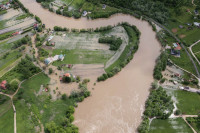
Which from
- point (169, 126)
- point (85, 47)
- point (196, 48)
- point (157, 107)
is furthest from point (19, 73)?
point (196, 48)

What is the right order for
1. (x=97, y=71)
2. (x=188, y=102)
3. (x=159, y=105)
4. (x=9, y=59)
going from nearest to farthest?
(x=159, y=105) < (x=188, y=102) < (x=97, y=71) < (x=9, y=59)

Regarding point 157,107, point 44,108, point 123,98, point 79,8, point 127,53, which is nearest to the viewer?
point 157,107

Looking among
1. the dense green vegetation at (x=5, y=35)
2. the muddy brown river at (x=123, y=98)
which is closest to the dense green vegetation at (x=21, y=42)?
the dense green vegetation at (x=5, y=35)

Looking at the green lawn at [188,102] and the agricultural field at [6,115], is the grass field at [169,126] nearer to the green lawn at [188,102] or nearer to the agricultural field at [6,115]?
the green lawn at [188,102]

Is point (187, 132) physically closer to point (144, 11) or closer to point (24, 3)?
point (144, 11)

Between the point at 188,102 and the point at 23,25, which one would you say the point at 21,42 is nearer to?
the point at 23,25

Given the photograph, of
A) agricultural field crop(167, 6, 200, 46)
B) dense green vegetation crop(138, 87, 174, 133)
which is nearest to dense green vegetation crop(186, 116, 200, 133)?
dense green vegetation crop(138, 87, 174, 133)

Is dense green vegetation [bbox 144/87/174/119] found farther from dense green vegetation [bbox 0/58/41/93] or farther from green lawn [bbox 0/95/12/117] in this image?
green lawn [bbox 0/95/12/117]
